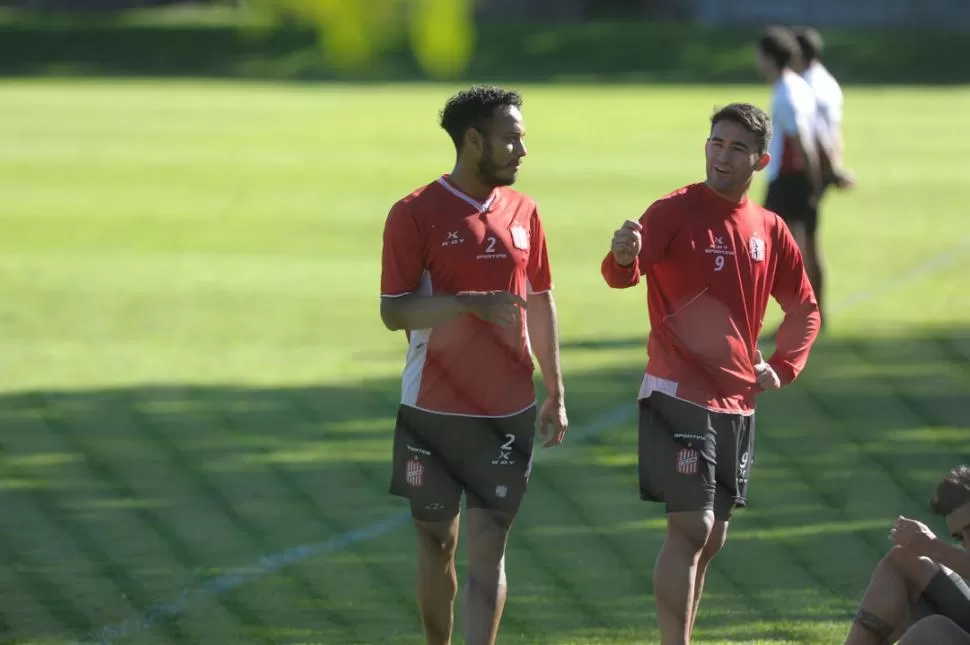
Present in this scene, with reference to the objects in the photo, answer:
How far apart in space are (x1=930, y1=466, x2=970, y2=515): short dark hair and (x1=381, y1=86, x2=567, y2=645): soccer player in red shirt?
3.81 feet

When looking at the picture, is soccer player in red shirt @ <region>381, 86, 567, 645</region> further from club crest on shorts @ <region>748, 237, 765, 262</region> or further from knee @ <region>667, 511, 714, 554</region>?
club crest on shorts @ <region>748, 237, 765, 262</region>

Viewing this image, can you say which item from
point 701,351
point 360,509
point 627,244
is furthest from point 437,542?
point 360,509

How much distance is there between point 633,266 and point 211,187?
59.2ft

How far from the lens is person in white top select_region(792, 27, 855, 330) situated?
11211 mm

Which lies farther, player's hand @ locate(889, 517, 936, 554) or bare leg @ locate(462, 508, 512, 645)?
bare leg @ locate(462, 508, 512, 645)

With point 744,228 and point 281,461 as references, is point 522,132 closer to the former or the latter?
point 744,228

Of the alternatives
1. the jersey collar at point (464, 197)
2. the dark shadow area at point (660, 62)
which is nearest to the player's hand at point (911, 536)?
the jersey collar at point (464, 197)

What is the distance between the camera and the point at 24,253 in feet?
53.4

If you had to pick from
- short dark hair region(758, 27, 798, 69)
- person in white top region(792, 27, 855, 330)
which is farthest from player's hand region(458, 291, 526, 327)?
person in white top region(792, 27, 855, 330)

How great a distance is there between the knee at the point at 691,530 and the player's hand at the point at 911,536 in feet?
1.84

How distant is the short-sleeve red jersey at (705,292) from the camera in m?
4.89

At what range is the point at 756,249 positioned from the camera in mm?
4941

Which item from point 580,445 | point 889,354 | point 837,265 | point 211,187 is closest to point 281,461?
point 580,445

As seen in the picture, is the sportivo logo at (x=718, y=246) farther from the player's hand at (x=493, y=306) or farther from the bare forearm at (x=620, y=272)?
the player's hand at (x=493, y=306)
